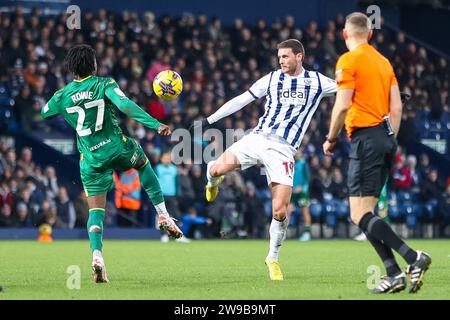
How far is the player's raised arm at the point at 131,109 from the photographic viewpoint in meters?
9.89

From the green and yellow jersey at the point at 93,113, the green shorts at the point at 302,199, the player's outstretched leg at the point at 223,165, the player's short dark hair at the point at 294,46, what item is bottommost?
the green shorts at the point at 302,199

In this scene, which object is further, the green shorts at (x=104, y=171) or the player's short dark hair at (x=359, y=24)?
the green shorts at (x=104, y=171)

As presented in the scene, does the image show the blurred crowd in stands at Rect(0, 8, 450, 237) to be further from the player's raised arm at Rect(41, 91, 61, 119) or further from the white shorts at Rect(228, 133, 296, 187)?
the player's raised arm at Rect(41, 91, 61, 119)

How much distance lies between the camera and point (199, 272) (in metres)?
11.7

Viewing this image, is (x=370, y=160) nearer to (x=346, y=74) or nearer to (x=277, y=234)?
(x=346, y=74)

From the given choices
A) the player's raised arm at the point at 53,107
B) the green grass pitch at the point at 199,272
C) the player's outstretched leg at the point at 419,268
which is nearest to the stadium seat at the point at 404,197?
the green grass pitch at the point at 199,272

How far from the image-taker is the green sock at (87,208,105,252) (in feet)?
33.8

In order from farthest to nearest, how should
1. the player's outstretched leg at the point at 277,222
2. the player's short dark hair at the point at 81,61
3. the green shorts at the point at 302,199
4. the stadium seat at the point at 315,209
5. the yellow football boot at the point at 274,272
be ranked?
1. the stadium seat at the point at 315,209
2. the green shorts at the point at 302,199
3. the player's outstretched leg at the point at 277,222
4. the yellow football boot at the point at 274,272
5. the player's short dark hair at the point at 81,61

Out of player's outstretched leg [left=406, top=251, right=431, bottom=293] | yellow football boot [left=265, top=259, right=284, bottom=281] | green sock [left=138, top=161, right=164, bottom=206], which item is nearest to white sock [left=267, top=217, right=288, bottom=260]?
yellow football boot [left=265, top=259, right=284, bottom=281]

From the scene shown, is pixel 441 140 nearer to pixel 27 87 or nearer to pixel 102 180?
pixel 27 87

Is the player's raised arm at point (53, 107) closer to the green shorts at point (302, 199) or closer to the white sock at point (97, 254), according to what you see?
the white sock at point (97, 254)

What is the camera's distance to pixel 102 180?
10539mm

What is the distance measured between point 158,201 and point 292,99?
1822 mm

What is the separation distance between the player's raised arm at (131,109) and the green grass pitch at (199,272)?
1.54 meters
